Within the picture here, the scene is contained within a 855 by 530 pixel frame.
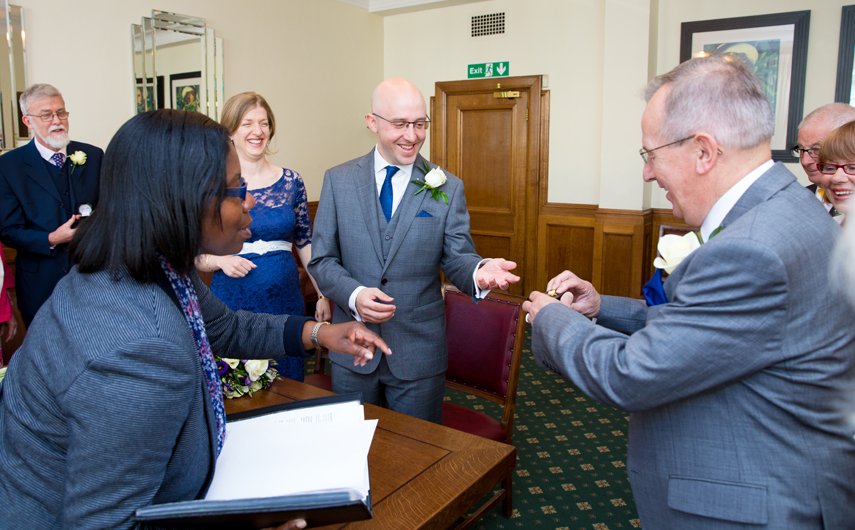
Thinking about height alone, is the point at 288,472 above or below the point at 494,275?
below

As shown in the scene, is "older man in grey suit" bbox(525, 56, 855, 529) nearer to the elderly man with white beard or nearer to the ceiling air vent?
the elderly man with white beard

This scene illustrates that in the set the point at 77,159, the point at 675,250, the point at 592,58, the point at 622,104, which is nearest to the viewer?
the point at 675,250

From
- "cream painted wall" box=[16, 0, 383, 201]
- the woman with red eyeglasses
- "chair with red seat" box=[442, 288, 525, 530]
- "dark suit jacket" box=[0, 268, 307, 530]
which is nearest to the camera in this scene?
"dark suit jacket" box=[0, 268, 307, 530]

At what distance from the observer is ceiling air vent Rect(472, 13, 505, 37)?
703 centimetres

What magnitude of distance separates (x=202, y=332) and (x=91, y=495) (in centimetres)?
39

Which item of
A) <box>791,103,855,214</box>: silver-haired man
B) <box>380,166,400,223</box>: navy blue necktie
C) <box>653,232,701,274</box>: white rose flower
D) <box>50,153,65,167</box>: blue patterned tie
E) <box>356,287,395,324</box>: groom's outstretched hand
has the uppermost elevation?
<box>791,103,855,214</box>: silver-haired man

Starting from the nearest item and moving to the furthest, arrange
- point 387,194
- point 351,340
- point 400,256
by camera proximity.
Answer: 1. point 351,340
2. point 400,256
3. point 387,194

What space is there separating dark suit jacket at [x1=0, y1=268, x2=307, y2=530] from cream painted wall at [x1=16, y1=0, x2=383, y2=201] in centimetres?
441

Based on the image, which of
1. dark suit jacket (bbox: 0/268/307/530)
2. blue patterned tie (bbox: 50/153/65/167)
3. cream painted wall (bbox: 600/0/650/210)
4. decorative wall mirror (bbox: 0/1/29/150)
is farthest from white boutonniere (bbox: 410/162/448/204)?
cream painted wall (bbox: 600/0/650/210)

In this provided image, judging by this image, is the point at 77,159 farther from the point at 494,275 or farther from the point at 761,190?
the point at 761,190

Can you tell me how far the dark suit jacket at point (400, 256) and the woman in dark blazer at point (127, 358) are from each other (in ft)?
3.61

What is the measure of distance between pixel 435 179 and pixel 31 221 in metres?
2.80

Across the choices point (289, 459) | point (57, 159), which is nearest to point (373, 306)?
point (289, 459)

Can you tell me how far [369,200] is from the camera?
7.88 ft
